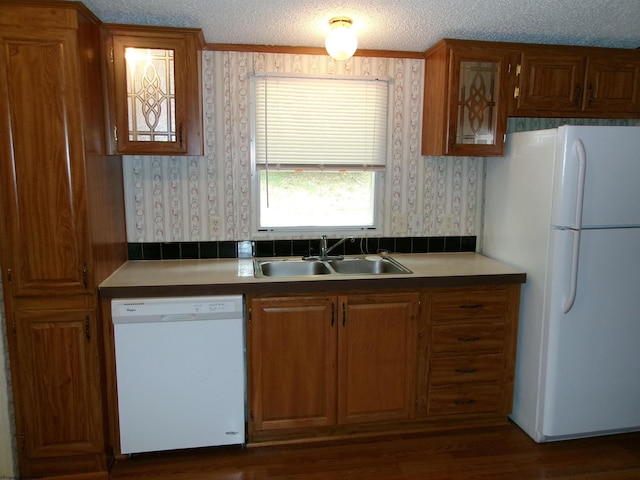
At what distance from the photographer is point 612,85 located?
270cm

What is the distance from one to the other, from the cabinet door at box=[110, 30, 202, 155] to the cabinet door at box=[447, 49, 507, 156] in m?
1.48

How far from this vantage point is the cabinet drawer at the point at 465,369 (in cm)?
253

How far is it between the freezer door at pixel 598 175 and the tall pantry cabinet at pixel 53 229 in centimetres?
230

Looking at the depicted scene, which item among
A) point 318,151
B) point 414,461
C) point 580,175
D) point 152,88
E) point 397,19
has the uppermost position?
point 397,19

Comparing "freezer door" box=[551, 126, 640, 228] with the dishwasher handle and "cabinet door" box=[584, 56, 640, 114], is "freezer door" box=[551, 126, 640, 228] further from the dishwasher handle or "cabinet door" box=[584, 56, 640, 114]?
the dishwasher handle

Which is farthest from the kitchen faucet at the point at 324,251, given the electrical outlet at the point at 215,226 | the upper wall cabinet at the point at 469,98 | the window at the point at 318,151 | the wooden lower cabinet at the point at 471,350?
the upper wall cabinet at the point at 469,98

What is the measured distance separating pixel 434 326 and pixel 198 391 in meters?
1.31

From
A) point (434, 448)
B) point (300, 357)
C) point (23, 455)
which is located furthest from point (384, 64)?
point (23, 455)

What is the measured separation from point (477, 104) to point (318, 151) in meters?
1.00

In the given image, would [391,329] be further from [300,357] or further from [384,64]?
[384,64]

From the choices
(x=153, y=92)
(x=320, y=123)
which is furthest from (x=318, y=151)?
(x=153, y=92)

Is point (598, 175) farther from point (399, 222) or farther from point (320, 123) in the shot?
point (320, 123)

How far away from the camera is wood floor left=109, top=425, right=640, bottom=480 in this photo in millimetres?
2236

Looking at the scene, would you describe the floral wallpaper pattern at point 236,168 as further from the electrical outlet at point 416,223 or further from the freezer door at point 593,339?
the freezer door at point 593,339
